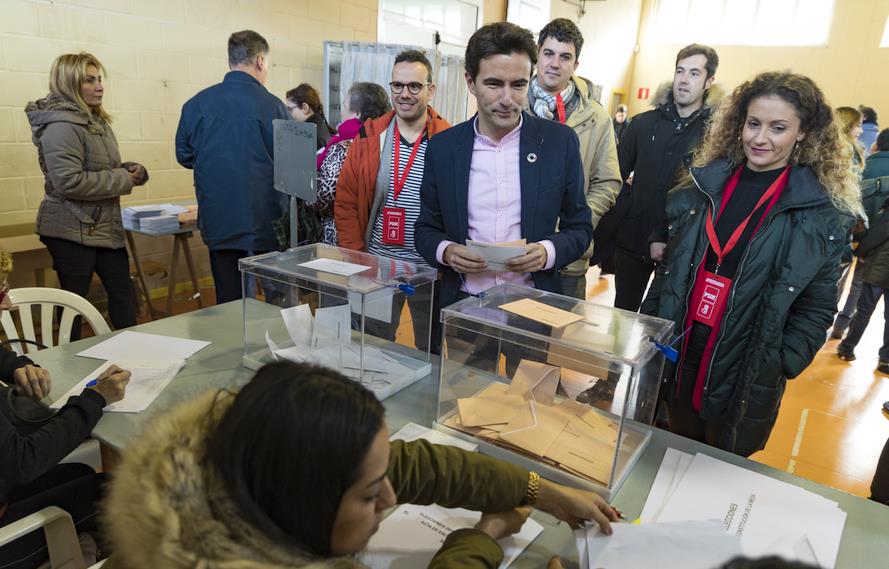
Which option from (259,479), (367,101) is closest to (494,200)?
(259,479)

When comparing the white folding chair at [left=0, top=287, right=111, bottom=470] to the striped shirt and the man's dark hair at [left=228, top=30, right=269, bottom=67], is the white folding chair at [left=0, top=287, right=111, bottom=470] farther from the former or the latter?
the man's dark hair at [left=228, top=30, right=269, bottom=67]

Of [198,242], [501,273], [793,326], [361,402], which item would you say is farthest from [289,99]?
[361,402]

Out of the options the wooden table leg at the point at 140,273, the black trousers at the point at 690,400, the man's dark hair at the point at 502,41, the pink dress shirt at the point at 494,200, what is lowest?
the wooden table leg at the point at 140,273

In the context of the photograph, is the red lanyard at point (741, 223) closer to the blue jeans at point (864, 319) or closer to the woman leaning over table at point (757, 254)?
the woman leaning over table at point (757, 254)

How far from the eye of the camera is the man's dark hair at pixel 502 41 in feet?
5.30

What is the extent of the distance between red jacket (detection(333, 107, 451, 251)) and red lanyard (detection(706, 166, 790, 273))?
3.80 ft

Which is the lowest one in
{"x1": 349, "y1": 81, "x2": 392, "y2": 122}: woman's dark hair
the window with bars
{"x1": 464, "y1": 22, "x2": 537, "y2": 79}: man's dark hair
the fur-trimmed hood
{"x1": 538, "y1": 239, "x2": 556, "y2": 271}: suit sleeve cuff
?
the fur-trimmed hood

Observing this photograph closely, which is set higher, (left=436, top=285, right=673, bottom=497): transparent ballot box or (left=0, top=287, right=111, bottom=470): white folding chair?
(left=436, top=285, right=673, bottom=497): transparent ballot box

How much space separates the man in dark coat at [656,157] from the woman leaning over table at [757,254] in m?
0.91

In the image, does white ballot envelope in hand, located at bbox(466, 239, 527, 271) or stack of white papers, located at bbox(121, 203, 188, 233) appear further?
stack of white papers, located at bbox(121, 203, 188, 233)

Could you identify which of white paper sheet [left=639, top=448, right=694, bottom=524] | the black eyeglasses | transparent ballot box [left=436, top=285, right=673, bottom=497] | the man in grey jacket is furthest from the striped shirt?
white paper sheet [left=639, top=448, right=694, bottom=524]

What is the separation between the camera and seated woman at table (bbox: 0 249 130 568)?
1.12m

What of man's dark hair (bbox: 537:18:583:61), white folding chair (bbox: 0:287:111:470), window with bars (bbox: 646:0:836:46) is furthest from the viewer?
window with bars (bbox: 646:0:836:46)

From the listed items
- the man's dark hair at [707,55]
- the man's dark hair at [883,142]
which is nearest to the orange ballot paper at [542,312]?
the man's dark hair at [707,55]
